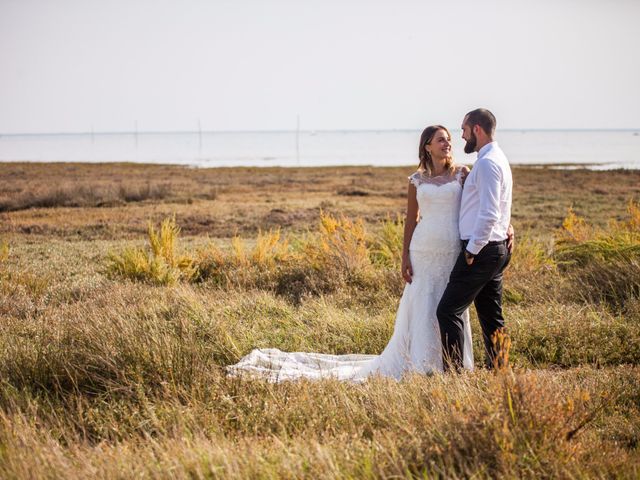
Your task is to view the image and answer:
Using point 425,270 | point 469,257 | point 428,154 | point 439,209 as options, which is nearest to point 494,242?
point 469,257

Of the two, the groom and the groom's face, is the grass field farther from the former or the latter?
the groom's face

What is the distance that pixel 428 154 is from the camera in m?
5.68

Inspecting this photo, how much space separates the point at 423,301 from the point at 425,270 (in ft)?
0.95

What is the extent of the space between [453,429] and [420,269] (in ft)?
8.04

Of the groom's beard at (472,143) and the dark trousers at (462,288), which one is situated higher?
the groom's beard at (472,143)

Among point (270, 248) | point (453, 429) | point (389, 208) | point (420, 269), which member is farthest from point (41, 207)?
point (453, 429)

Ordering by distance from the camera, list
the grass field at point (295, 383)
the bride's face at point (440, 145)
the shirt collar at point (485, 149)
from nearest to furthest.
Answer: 1. the grass field at point (295, 383)
2. the shirt collar at point (485, 149)
3. the bride's face at point (440, 145)

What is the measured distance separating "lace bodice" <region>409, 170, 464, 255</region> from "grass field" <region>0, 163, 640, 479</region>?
137 centimetres

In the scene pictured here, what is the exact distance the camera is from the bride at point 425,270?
561cm

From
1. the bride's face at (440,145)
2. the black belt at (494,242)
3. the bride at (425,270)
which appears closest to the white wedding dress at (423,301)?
the bride at (425,270)

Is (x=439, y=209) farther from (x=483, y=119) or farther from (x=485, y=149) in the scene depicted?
(x=483, y=119)

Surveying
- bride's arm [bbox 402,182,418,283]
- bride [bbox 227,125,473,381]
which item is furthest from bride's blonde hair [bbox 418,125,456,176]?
bride's arm [bbox 402,182,418,283]

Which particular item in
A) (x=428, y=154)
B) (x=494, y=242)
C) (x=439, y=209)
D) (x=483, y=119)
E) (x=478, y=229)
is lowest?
(x=494, y=242)

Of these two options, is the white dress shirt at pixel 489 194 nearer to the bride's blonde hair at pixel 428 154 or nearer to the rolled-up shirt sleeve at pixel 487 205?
the rolled-up shirt sleeve at pixel 487 205
